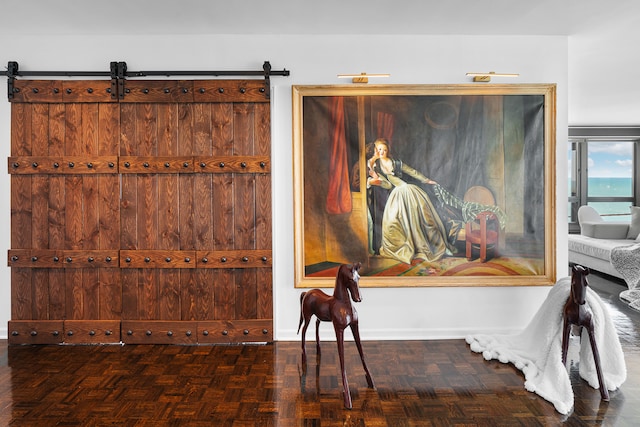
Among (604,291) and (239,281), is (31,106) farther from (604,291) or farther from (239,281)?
(604,291)

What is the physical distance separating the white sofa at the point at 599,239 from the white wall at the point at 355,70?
355cm

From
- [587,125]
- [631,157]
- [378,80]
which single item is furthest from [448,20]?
[631,157]

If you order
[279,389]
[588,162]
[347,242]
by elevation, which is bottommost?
[279,389]

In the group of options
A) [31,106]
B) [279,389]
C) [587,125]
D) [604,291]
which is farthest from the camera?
[587,125]

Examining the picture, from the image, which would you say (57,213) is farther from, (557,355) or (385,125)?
(557,355)

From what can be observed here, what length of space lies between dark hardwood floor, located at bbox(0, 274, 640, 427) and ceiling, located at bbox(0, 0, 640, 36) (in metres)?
2.58

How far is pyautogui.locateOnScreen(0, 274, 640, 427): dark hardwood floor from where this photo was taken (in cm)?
280

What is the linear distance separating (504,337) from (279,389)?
6.40 ft

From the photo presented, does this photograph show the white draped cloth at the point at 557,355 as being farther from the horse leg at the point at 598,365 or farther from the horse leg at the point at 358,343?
the horse leg at the point at 358,343

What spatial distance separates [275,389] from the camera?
3217 millimetres

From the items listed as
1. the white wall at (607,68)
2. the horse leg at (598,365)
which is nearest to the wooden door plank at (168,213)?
the horse leg at (598,365)

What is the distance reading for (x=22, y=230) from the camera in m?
4.28

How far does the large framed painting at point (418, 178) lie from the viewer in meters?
4.28

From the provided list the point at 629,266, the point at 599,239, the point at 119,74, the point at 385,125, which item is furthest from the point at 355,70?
the point at 599,239
